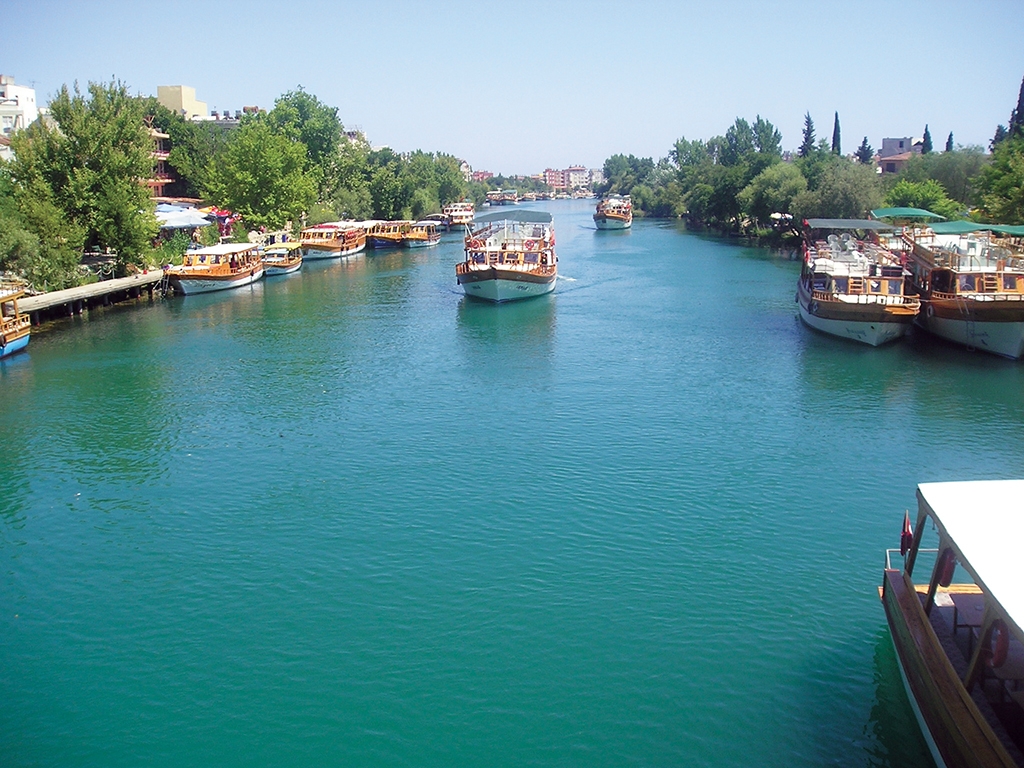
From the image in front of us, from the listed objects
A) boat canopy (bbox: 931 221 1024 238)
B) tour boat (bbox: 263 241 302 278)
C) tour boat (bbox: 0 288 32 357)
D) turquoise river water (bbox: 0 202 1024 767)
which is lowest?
turquoise river water (bbox: 0 202 1024 767)

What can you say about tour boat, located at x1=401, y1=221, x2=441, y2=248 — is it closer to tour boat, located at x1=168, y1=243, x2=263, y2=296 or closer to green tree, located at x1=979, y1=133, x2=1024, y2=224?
tour boat, located at x1=168, y1=243, x2=263, y2=296

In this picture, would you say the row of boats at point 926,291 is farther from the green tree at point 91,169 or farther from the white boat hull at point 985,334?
the green tree at point 91,169

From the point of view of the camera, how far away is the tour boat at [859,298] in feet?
104

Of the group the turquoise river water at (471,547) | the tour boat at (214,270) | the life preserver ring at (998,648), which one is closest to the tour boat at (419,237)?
the tour boat at (214,270)

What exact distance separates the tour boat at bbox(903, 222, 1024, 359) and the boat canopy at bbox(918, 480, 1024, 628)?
2220cm

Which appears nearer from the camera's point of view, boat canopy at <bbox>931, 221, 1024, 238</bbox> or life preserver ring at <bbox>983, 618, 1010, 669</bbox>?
life preserver ring at <bbox>983, 618, 1010, 669</bbox>

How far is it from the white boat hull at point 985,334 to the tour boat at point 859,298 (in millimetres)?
1204

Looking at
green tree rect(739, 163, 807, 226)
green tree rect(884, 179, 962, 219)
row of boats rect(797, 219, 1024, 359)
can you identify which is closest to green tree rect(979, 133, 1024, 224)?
green tree rect(884, 179, 962, 219)

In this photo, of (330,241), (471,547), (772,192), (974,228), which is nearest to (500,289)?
(974,228)

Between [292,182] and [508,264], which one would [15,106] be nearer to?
[292,182]

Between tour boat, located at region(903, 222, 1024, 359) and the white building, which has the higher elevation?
the white building

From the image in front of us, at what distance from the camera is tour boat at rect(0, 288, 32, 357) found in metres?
31.3

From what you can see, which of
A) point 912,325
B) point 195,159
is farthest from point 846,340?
point 195,159

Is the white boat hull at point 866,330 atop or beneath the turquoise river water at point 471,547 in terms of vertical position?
atop
